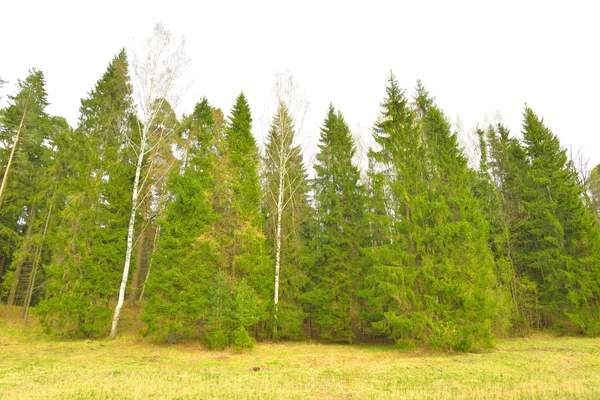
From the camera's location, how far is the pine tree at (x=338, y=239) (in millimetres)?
16875

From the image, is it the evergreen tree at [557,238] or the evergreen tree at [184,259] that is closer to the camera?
the evergreen tree at [184,259]

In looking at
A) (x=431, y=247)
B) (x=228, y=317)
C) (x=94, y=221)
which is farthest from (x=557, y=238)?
(x=94, y=221)

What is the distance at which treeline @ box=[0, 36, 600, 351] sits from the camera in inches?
524

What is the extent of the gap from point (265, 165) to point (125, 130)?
27.8ft

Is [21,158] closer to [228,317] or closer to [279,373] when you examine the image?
[228,317]

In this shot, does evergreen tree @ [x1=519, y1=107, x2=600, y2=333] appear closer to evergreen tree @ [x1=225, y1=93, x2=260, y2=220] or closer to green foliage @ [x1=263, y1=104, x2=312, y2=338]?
green foliage @ [x1=263, y1=104, x2=312, y2=338]

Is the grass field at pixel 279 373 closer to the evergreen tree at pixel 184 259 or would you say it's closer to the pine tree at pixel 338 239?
the evergreen tree at pixel 184 259

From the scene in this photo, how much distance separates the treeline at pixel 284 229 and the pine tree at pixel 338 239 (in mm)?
90

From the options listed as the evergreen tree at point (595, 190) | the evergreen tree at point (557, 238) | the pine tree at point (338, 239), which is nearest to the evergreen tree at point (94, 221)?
the pine tree at point (338, 239)

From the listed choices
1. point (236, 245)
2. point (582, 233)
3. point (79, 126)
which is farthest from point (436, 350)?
point (79, 126)

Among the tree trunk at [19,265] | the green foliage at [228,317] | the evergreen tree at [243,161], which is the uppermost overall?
the evergreen tree at [243,161]

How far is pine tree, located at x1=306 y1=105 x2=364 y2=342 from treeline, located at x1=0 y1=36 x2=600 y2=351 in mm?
90

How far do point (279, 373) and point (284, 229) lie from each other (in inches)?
442

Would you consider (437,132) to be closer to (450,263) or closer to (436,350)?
(450,263)
